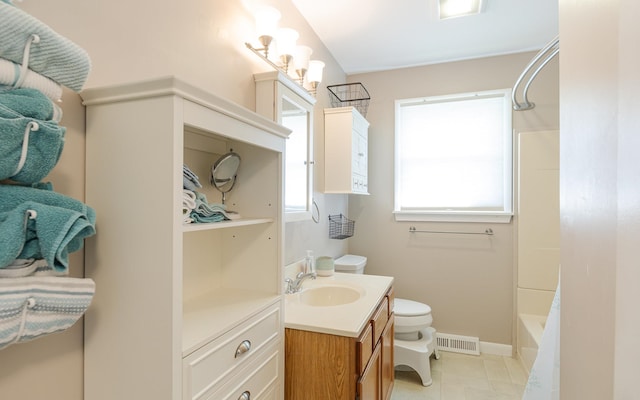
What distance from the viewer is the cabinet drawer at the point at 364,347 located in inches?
50.8

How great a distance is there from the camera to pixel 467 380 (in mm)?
2418

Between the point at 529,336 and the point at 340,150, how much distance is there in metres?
1.97

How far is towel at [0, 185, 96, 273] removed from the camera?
0.58 meters

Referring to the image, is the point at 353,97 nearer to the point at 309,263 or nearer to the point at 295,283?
the point at 309,263

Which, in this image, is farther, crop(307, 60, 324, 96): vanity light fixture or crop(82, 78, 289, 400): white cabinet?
crop(307, 60, 324, 96): vanity light fixture

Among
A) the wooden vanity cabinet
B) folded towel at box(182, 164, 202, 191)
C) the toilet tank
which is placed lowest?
the wooden vanity cabinet

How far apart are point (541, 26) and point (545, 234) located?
5.14 feet

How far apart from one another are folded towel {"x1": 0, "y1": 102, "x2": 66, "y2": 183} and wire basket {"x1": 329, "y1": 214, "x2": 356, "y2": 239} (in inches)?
82.9

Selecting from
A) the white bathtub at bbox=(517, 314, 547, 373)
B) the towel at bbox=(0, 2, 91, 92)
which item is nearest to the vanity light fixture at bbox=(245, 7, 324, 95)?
the towel at bbox=(0, 2, 91, 92)

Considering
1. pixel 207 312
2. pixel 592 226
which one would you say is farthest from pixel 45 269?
pixel 592 226

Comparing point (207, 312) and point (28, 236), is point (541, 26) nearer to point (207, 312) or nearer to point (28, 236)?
point (207, 312)

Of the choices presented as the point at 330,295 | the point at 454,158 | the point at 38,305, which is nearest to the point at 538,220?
the point at 454,158

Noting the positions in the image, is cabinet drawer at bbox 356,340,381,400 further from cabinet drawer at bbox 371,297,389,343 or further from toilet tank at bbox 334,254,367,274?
toilet tank at bbox 334,254,367,274

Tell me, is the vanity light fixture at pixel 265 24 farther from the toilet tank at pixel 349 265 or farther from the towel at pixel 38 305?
the toilet tank at pixel 349 265
